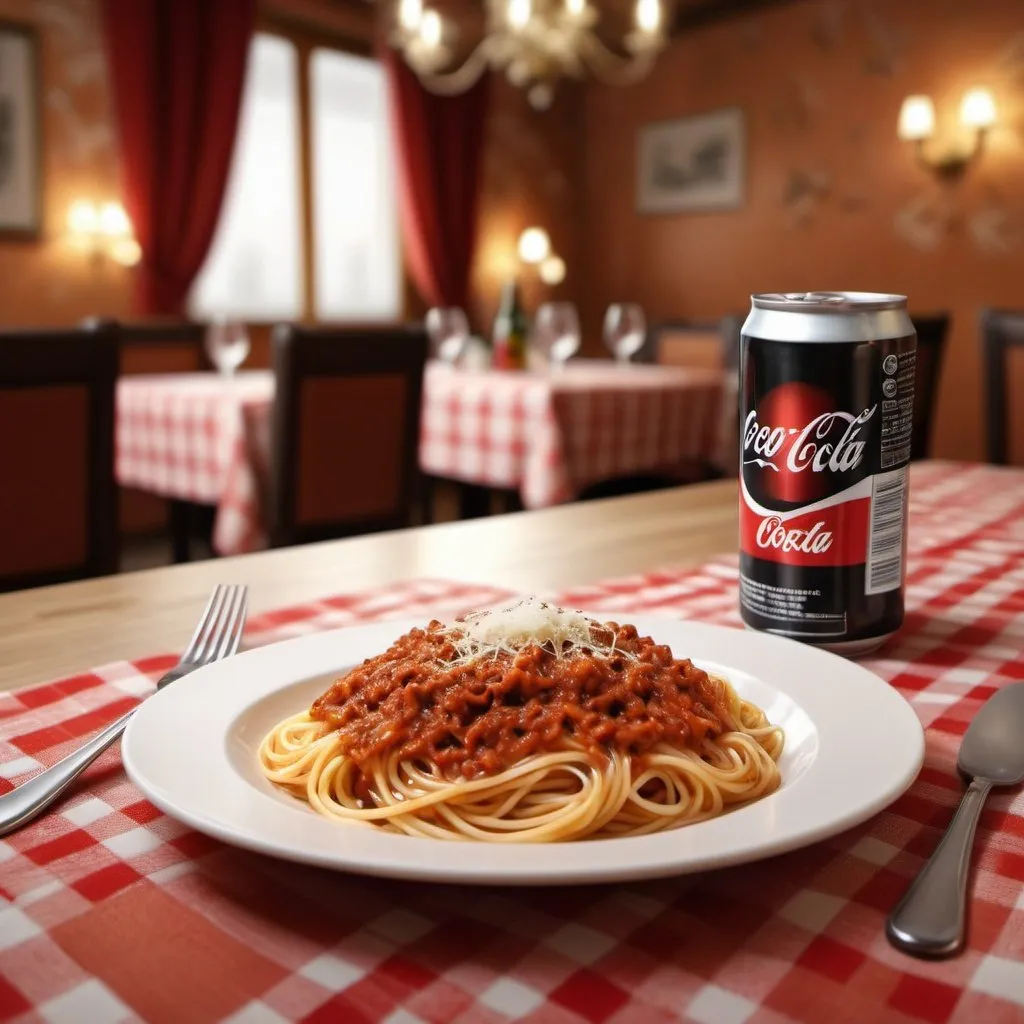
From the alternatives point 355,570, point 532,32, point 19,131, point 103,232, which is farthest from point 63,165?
point 355,570

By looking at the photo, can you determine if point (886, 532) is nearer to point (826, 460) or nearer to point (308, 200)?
point (826, 460)

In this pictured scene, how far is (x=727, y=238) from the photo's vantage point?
21.9ft

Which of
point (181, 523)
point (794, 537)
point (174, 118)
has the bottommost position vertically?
point (181, 523)

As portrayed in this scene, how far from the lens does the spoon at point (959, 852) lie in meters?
0.35

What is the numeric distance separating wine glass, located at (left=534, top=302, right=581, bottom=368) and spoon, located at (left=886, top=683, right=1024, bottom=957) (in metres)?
2.63

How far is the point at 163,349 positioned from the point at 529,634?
373 centimetres

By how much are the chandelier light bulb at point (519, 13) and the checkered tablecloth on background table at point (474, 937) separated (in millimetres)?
3289

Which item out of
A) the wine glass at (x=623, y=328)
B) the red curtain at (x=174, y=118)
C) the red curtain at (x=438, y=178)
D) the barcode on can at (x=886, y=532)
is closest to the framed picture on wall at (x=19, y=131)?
the red curtain at (x=174, y=118)

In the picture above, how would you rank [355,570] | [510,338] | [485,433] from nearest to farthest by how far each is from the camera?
1. [355,570]
2. [485,433]
3. [510,338]

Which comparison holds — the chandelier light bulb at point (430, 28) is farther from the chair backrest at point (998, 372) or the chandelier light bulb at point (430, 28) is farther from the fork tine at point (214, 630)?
the fork tine at point (214, 630)

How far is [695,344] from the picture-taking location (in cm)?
438

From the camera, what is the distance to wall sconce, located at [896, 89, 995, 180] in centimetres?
530

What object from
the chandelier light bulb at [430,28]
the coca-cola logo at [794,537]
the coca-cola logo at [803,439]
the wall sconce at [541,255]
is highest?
the chandelier light bulb at [430,28]

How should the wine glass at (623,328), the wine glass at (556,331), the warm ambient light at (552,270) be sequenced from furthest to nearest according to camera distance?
the warm ambient light at (552,270), the wine glass at (623,328), the wine glass at (556,331)
